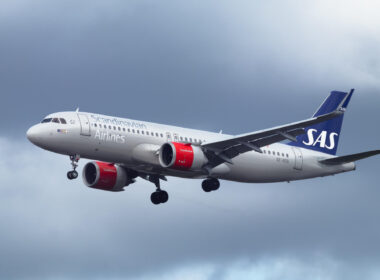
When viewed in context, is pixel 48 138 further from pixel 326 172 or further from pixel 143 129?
pixel 326 172

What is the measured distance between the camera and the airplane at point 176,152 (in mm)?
67625

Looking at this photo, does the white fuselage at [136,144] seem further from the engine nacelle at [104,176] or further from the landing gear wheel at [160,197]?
the landing gear wheel at [160,197]

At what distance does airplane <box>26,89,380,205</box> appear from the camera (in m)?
67.6

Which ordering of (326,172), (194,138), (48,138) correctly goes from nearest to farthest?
1. (48,138)
2. (194,138)
3. (326,172)

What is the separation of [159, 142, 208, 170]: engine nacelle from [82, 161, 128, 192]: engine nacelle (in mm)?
6884

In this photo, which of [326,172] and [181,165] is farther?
[326,172]

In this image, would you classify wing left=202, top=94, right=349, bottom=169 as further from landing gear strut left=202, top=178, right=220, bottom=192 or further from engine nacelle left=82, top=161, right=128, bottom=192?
engine nacelle left=82, top=161, right=128, bottom=192

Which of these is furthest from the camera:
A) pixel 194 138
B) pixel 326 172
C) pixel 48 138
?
pixel 326 172

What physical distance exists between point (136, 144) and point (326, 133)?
1852cm

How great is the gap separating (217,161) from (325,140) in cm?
1284

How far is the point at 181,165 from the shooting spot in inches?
2692

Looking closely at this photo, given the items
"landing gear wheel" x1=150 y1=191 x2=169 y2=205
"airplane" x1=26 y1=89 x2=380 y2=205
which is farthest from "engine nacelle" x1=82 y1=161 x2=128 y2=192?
"landing gear wheel" x1=150 y1=191 x2=169 y2=205

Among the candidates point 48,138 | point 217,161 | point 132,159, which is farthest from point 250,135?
point 48,138

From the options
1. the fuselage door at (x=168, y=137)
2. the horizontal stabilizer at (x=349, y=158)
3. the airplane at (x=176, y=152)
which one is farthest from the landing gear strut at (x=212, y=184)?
the horizontal stabilizer at (x=349, y=158)
